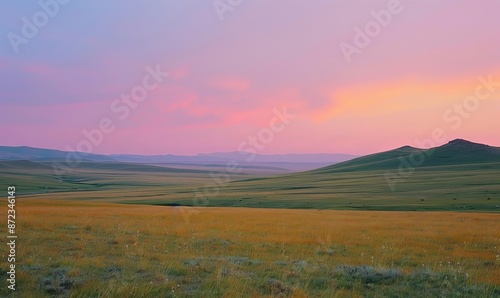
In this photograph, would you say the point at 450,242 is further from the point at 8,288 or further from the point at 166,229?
the point at 8,288

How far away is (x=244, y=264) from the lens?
12516 mm

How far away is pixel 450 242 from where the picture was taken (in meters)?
19.8

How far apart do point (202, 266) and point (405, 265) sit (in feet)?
22.7

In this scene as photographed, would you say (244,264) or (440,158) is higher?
(440,158)

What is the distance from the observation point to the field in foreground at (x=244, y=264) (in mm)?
9445

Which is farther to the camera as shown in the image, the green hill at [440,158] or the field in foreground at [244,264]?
the green hill at [440,158]

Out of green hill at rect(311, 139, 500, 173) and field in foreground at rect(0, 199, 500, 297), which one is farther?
green hill at rect(311, 139, 500, 173)

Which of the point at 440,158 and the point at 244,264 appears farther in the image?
the point at 440,158

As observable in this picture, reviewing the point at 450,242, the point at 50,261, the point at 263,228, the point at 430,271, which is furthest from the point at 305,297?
the point at 263,228

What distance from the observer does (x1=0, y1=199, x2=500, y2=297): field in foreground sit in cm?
945

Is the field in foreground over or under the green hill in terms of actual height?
under

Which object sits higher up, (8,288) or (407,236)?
Answer: (8,288)

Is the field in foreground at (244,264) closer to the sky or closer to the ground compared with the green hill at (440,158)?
closer to the ground

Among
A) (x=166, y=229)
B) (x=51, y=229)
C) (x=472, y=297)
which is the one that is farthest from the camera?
(x=166, y=229)
